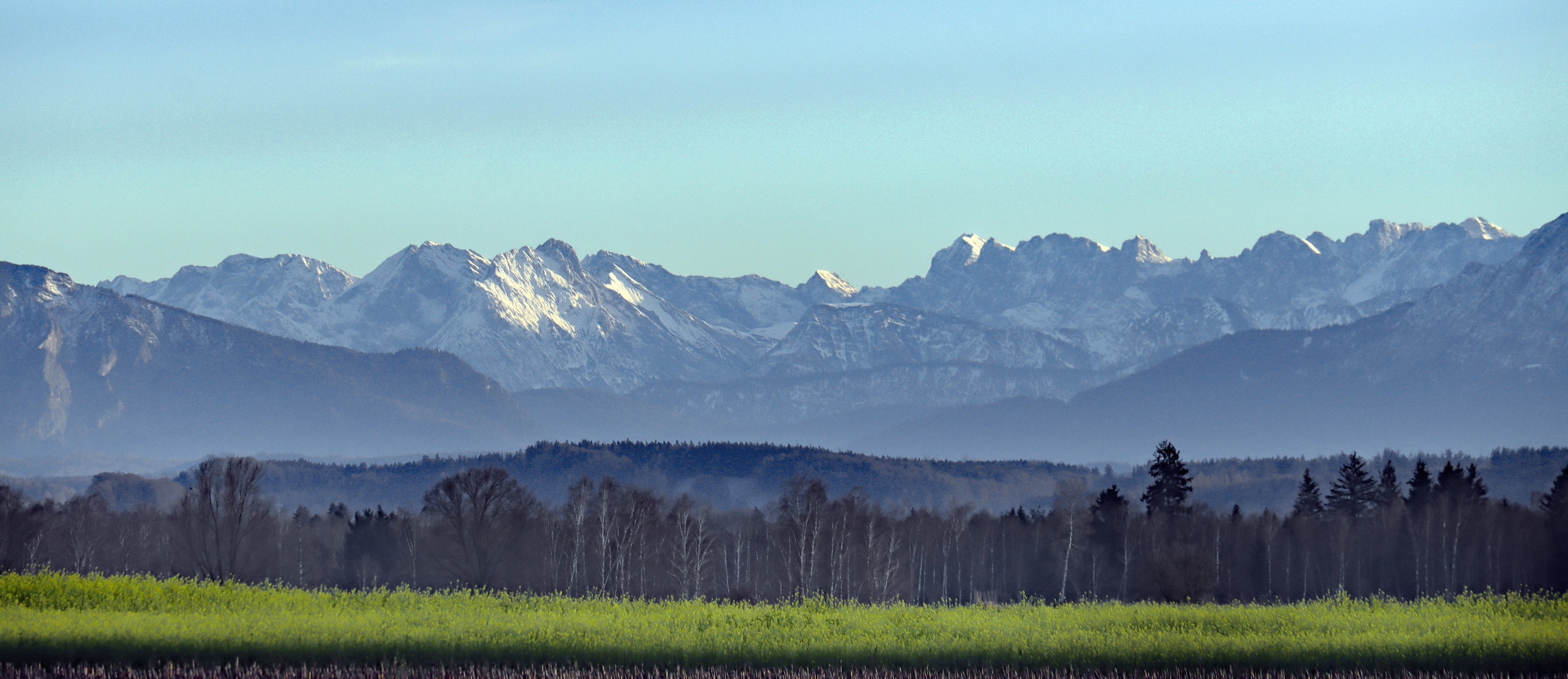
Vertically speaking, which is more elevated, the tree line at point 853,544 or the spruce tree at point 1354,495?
the spruce tree at point 1354,495

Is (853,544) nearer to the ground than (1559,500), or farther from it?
nearer to the ground

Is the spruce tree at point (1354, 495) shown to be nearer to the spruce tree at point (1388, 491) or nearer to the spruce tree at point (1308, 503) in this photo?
the spruce tree at point (1388, 491)

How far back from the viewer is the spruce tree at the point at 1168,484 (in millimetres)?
154125

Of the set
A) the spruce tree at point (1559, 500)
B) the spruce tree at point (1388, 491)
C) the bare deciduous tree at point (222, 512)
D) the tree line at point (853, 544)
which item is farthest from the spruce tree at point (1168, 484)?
the bare deciduous tree at point (222, 512)

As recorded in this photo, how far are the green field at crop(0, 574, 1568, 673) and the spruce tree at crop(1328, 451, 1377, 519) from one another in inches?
4028

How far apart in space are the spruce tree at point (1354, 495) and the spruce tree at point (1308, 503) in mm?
1702

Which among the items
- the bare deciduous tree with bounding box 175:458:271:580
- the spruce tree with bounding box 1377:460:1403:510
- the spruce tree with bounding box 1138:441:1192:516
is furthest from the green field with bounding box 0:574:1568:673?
the spruce tree with bounding box 1377:460:1403:510

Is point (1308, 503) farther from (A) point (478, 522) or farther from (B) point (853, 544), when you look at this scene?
(A) point (478, 522)

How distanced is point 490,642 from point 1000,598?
133 m

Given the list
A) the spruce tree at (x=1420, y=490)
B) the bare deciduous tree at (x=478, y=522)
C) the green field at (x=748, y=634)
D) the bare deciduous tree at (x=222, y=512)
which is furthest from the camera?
the spruce tree at (x=1420, y=490)

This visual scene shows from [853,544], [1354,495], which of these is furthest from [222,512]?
[1354,495]

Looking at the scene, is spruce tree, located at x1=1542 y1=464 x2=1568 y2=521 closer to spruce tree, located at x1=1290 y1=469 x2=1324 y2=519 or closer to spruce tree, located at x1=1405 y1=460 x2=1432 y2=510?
spruce tree, located at x1=1405 y1=460 x2=1432 y2=510

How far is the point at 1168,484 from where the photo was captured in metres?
155

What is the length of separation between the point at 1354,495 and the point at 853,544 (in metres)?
61.6
